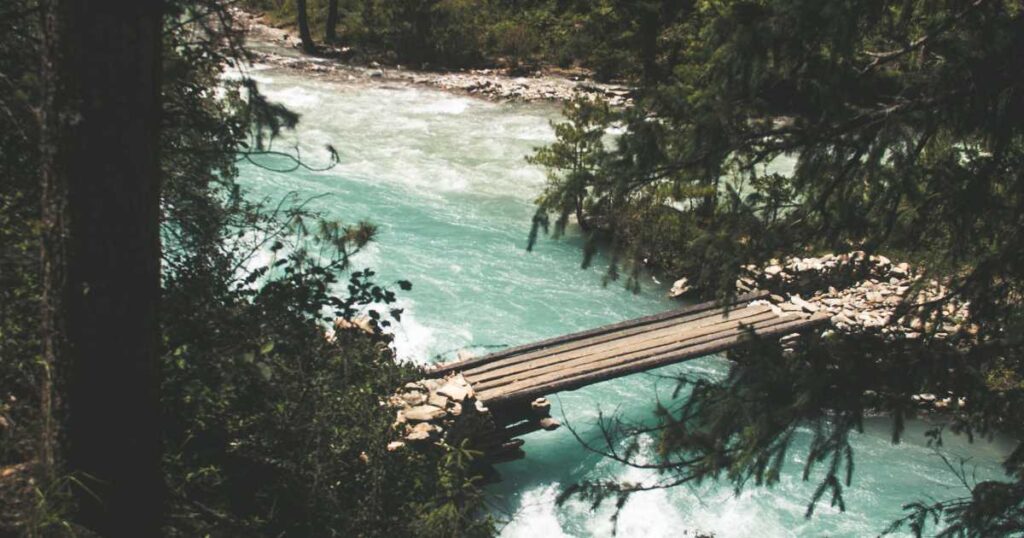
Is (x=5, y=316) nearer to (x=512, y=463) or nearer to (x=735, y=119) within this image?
(x=735, y=119)

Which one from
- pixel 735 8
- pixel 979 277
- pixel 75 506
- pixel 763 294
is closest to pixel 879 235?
pixel 979 277

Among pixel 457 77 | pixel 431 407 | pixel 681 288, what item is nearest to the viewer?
pixel 431 407

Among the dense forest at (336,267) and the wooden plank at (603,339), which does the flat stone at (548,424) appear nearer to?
the wooden plank at (603,339)

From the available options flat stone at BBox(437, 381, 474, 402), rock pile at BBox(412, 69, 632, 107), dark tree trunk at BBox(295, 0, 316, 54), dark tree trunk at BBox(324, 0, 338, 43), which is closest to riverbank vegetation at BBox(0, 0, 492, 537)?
flat stone at BBox(437, 381, 474, 402)

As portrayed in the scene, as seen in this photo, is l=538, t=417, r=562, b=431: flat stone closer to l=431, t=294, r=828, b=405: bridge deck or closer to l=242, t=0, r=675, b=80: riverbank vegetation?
l=431, t=294, r=828, b=405: bridge deck

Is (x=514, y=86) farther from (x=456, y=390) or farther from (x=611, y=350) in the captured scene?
(x=456, y=390)

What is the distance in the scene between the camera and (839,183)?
430 centimetres

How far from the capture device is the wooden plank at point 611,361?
7.37 m

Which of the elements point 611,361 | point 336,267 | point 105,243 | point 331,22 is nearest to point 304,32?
point 331,22

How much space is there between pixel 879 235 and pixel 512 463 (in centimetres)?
409

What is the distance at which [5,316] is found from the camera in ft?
13.0

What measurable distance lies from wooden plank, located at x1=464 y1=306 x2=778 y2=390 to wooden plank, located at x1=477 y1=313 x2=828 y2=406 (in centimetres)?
18

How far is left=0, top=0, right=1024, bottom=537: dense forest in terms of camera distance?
3254 millimetres

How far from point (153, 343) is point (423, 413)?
296 cm
